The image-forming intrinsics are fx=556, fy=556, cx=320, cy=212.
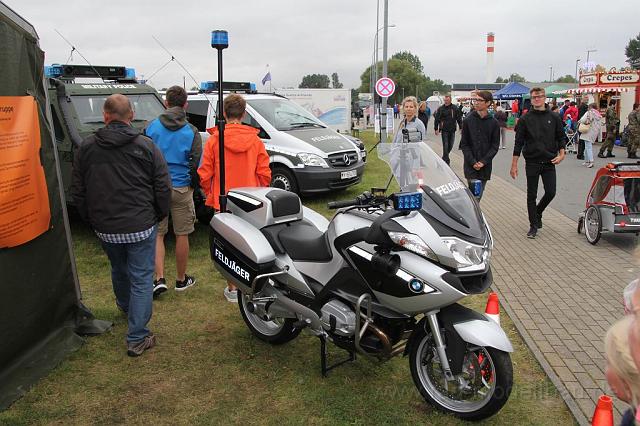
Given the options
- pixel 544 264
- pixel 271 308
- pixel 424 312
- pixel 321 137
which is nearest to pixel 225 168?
pixel 271 308

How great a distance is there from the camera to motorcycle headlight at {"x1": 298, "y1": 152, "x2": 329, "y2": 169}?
988 cm

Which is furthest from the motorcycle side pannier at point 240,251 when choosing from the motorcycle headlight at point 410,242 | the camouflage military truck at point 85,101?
the camouflage military truck at point 85,101

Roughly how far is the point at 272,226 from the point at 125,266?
1.34 metres

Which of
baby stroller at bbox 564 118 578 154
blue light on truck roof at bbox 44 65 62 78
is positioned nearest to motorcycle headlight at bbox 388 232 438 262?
blue light on truck roof at bbox 44 65 62 78

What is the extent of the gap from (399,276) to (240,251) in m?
1.38

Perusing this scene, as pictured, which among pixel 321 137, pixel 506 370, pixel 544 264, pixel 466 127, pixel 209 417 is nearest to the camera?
pixel 506 370

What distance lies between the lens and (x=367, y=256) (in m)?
3.32

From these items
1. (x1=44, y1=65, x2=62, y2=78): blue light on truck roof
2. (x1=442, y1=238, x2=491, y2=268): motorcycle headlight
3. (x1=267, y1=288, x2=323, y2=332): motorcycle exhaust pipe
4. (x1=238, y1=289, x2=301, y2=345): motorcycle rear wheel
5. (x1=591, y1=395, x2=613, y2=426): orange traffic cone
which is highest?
(x1=44, y1=65, x2=62, y2=78): blue light on truck roof

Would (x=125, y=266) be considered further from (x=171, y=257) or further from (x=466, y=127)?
(x=466, y=127)

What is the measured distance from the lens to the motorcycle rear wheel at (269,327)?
14.6ft

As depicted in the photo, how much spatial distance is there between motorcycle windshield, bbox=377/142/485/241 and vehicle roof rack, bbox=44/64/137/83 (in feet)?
19.9

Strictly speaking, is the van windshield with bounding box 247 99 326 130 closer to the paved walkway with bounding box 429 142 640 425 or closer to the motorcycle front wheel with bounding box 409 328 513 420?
the paved walkway with bounding box 429 142 640 425

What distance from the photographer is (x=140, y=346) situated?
4426 millimetres

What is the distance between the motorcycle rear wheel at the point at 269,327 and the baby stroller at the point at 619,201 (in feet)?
16.0
